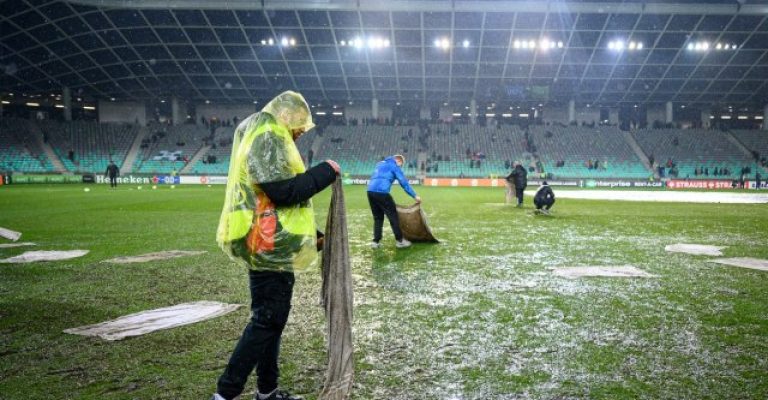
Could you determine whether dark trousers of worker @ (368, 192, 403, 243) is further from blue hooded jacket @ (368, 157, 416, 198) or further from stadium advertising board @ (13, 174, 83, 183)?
stadium advertising board @ (13, 174, 83, 183)

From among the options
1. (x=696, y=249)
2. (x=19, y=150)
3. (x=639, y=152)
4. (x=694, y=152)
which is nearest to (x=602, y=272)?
(x=696, y=249)

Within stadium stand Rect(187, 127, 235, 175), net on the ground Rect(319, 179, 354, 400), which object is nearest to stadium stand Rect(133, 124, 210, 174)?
stadium stand Rect(187, 127, 235, 175)

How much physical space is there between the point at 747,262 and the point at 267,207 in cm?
836

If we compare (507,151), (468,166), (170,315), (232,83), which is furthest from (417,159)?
(170,315)

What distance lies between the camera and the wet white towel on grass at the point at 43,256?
8.75 metres

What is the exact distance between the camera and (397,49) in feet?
152

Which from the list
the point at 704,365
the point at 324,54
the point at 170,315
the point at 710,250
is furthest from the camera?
the point at 324,54

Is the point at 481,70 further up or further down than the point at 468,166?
further up

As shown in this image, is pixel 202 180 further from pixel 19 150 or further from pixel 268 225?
pixel 268 225

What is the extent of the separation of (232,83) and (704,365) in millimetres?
52100

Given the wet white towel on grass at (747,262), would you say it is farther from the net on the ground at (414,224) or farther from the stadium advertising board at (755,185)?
the stadium advertising board at (755,185)

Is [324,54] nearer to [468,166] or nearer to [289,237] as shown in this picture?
[468,166]

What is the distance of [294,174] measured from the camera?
328cm

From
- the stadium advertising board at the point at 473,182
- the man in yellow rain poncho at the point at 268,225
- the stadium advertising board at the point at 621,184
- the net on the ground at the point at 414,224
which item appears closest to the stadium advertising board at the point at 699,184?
the stadium advertising board at the point at 621,184
